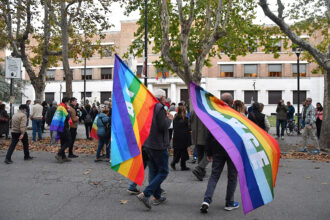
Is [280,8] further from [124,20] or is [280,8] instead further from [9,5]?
[124,20]

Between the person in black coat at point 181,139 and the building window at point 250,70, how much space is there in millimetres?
37762

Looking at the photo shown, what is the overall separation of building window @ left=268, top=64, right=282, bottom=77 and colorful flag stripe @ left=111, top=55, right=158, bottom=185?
136 ft

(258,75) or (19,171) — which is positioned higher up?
(258,75)

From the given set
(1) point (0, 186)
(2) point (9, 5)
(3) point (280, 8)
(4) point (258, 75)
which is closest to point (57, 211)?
(1) point (0, 186)

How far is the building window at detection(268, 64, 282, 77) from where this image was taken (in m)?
44.0

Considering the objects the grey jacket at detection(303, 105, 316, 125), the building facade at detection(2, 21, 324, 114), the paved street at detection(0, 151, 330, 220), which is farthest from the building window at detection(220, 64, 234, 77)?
the paved street at detection(0, 151, 330, 220)

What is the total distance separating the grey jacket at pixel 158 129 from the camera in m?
5.27

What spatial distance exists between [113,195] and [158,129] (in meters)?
1.66

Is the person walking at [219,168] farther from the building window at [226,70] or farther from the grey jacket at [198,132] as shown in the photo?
the building window at [226,70]

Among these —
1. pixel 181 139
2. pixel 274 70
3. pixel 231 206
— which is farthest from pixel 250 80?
pixel 231 206

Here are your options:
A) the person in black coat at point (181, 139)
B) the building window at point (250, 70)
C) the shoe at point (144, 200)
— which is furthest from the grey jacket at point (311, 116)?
the building window at point (250, 70)

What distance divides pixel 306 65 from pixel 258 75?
596cm

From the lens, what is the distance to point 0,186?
22.1 feet

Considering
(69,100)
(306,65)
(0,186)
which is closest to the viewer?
(0,186)
